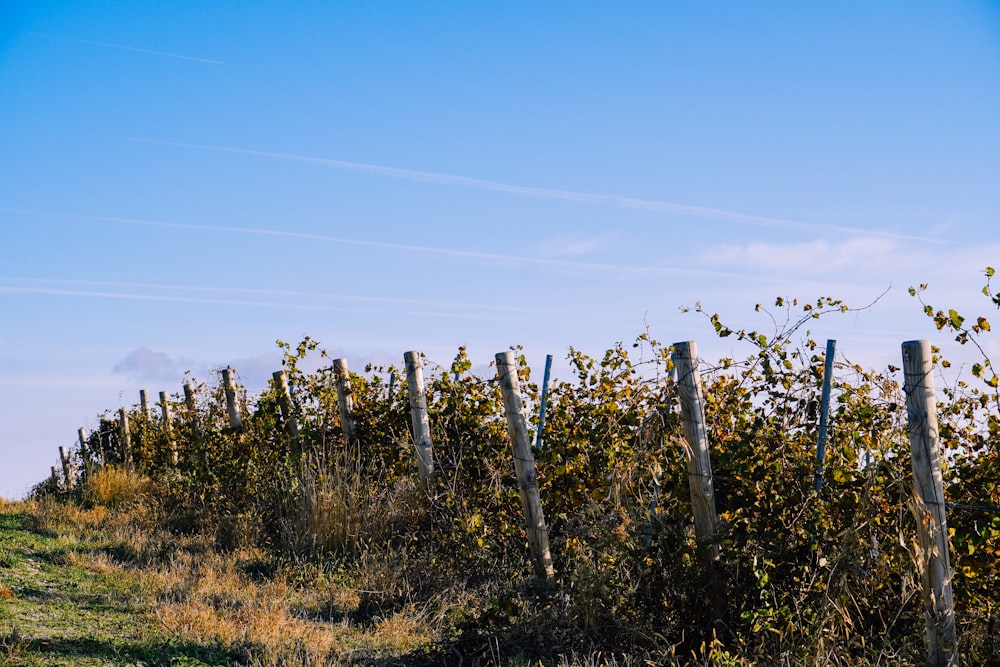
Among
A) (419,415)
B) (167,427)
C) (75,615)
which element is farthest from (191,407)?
(75,615)

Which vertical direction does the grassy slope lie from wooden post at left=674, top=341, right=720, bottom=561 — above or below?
below

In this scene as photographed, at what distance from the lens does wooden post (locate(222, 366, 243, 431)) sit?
12156 mm

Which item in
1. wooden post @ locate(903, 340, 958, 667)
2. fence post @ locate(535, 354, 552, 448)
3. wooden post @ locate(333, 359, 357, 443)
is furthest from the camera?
wooden post @ locate(333, 359, 357, 443)

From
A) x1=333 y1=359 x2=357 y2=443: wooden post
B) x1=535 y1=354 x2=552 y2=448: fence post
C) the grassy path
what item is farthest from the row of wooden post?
x1=333 y1=359 x2=357 y2=443: wooden post

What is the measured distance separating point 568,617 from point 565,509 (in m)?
1.60

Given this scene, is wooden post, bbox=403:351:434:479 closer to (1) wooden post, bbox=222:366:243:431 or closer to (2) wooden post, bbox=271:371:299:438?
(2) wooden post, bbox=271:371:299:438

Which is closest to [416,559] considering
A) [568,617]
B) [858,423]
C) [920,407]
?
[568,617]

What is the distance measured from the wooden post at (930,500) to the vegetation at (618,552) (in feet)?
0.44

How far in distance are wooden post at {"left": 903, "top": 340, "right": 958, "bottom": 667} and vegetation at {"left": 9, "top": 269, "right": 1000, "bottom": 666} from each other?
0.13m

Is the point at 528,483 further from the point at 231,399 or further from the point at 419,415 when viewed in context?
the point at 231,399

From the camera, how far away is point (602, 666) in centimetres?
498

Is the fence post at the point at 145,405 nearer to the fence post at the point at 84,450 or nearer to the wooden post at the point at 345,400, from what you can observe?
the fence post at the point at 84,450

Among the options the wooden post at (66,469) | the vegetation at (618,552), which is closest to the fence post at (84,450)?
the wooden post at (66,469)

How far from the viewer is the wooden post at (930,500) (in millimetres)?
4391
